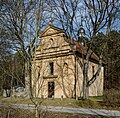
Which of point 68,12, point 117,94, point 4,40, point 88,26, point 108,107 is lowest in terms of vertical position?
point 108,107

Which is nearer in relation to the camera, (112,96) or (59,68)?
(112,96)

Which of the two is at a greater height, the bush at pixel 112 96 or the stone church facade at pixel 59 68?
the stone church facade at pixel 59 68

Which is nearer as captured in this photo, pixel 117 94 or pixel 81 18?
pixel 117 94

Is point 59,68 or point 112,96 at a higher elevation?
point 59,68

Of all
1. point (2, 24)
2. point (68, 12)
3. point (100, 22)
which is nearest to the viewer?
point (2, 24)

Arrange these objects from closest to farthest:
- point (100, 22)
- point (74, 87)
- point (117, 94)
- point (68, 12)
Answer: point (117, 94), point (100, 22), point (68, 12), point (74, 87)

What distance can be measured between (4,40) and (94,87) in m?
19.4

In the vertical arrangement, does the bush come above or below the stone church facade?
below

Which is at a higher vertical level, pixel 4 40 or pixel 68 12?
pixel 68 12

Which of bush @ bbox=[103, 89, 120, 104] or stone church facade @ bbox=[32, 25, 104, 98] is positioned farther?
stone church facade @ bbox=[32, 25, 104, 98]

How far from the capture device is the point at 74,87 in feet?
98.4

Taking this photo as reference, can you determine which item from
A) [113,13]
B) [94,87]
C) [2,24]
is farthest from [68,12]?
[94,87]

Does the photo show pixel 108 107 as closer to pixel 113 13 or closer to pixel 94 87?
pixel 113 13

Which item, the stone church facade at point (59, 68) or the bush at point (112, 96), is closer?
the bush at point (112, 96)
